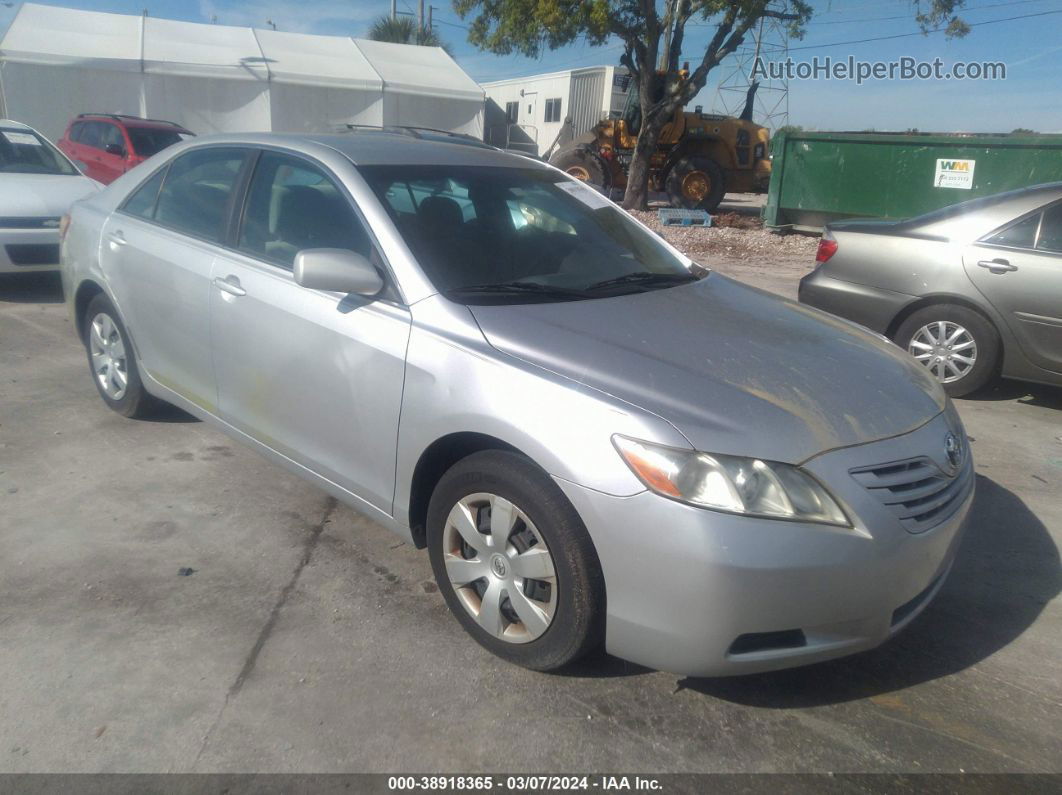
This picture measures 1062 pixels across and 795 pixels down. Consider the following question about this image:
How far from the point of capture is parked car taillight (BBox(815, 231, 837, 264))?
244 inches

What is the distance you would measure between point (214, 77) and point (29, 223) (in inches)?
707

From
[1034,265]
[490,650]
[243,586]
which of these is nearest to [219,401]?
[243,586]

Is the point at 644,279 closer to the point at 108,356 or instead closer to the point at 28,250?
the point at 108,356

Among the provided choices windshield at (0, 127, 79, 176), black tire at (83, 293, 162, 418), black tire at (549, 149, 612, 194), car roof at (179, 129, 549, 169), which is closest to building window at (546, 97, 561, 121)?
black tire at (549, 149, 612, 194)

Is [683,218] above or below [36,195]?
above

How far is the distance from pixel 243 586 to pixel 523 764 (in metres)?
1.39

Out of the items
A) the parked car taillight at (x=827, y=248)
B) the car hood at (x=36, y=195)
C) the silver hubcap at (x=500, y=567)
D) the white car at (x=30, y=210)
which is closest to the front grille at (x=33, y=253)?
the white car at (x=30, y=210)

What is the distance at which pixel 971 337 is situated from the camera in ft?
18.5

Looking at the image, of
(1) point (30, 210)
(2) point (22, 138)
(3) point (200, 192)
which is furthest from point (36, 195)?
(3) point (200, 192)

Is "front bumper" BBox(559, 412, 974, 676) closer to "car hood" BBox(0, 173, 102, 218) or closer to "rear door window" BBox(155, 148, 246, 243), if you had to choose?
"rear door window" BBox(155, 148, 246, 243)

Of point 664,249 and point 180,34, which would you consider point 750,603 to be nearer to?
point 664,249

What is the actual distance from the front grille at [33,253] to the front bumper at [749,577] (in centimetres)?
674

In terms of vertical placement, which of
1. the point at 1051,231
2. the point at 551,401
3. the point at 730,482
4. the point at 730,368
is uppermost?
the point at 1051,231

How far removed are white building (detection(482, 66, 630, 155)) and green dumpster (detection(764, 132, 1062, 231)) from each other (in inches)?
567
